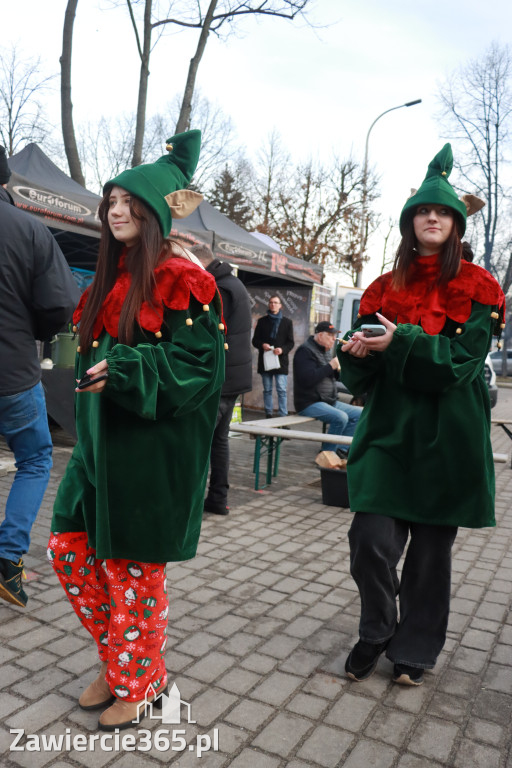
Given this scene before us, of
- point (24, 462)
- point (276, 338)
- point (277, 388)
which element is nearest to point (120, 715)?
point (24, 462)

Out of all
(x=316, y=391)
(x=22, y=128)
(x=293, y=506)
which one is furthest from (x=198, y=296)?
(x=22, y=128)

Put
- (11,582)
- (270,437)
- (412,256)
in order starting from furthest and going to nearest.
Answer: (270,437), (11,582), (412,256)

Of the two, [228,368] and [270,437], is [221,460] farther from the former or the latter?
[270,437]

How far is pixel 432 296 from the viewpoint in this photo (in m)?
2.58

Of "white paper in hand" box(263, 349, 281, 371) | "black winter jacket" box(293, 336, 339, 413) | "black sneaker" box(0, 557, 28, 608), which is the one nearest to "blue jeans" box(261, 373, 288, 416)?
"white paper in hand" box(263, 349, 281, 371)

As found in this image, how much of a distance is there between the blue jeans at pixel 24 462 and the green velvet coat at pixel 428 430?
1647 mm

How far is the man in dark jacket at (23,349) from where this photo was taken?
10.7 feet

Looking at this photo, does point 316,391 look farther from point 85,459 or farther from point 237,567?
point 85,459

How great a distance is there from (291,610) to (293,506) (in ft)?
7.48

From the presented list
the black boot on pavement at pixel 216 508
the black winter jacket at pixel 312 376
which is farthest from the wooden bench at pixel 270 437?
the black boot on pavement at pixel 216 508

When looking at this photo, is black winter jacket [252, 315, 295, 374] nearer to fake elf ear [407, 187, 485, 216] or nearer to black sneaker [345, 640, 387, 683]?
fake elf ear [407, 187, 485, 216]

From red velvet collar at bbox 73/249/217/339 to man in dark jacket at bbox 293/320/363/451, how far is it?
464cm

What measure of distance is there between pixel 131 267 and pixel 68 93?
10643 mm

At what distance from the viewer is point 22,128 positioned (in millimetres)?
21734
